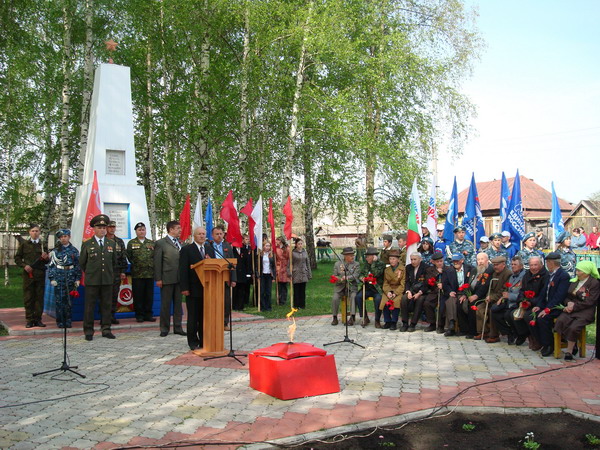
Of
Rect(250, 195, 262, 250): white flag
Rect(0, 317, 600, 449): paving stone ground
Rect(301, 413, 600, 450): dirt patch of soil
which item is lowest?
Rect(301, 413, 600, 450): dirt patch of soil

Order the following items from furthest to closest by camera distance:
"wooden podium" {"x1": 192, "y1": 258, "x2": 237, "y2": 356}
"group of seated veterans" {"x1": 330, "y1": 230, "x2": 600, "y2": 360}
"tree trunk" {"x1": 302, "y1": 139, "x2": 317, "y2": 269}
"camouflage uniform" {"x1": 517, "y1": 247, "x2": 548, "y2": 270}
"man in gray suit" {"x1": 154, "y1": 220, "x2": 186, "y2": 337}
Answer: "tree trunk" {"x1": 302, "y1": 139, "x2": 317, "y2": 269}, "camouflage uniform" {"x1": 517, "y1": 247, "x2": 548, "y2": 270}, "man in gray suit" {"x1": 154, "y1": 220, "x2": 186, "y2": 337}, "group of seated veterans" {"x1": 330, "y1": 230, "x2": 600, "y2": 360}, "wooden podium" {"x1": 192, "y1": 258, "x2": 237, "y2": 356}

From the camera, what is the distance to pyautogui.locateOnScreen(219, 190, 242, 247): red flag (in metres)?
13.4

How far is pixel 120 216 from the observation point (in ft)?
40.0

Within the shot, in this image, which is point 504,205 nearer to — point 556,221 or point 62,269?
point 556,221

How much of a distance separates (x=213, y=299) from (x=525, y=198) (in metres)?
48.5

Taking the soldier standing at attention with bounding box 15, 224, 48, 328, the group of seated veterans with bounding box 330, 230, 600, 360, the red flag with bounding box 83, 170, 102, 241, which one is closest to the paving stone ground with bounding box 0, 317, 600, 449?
the group of seated veterans with bounding box 330, 230, 600, 360

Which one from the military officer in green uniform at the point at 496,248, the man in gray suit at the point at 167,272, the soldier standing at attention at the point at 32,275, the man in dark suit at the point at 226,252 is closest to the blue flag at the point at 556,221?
the military officer in green uniform at the point at 496,248

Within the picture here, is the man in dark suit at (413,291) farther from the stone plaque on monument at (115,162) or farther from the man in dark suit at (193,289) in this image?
the stone plaque on monument at (115,162)

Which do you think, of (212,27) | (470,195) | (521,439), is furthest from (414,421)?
(212,27)

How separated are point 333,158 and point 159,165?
28.1 ft

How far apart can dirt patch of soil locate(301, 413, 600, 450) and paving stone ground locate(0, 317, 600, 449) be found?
345mm

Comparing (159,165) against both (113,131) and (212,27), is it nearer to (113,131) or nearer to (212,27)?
(212,27)

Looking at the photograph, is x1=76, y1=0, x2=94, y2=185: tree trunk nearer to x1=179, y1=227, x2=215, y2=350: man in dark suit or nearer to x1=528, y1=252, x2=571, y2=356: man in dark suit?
x1=179, y1=227, x2=215, y2=350: man in dark suit

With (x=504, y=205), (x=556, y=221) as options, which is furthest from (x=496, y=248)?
(x=556, y=221)
